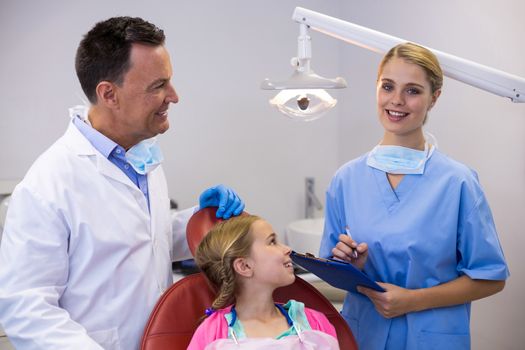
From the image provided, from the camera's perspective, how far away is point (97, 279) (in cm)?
117

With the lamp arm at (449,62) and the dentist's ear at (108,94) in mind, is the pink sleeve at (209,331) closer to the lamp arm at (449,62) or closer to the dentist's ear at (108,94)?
the dentist's ear at (108,94)

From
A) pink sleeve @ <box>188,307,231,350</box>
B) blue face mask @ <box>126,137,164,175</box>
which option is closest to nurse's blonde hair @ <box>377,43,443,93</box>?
blue face mask @ <box>126,137,164,175</box>

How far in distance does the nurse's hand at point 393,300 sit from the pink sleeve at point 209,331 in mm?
358

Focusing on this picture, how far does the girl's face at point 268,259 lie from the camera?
4.29 feet

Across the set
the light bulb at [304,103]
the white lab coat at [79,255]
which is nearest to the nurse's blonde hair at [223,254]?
the white lab coat at [79,255]

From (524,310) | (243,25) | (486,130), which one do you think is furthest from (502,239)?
(243,25)

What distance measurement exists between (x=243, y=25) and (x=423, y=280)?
169cm

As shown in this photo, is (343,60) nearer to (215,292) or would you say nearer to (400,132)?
(400,132)

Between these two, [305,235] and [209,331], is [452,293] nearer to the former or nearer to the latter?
[209,331]

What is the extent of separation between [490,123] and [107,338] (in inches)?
54.1

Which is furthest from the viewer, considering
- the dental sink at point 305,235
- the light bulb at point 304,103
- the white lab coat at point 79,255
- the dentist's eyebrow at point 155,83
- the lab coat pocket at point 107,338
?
the dental sink at point 305,235

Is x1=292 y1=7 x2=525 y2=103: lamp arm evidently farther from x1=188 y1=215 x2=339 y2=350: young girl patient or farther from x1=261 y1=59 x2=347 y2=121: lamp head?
x1=188 y1=215 x2=339 y2=350: young girl patient

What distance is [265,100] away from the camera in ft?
8.85

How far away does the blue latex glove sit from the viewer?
4.51 feet
